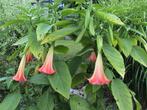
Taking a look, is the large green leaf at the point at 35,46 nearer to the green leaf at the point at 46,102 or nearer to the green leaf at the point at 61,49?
the green leaf at the point at 61,49

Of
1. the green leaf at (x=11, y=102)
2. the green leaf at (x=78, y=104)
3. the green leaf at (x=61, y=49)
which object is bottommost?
the green leaf at (x=78, y=104)

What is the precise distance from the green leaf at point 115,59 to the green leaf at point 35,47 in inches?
13.8

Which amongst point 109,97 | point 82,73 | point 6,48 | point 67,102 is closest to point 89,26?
point 82,73

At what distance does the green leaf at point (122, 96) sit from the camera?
2.20m

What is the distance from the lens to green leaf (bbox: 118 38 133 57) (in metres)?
2.20

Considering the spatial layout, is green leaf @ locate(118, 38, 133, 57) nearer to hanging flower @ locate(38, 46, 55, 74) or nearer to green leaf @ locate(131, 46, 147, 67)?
green leaf @ locate(131, 46, 147, 67)

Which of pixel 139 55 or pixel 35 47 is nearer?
pixel 35 47

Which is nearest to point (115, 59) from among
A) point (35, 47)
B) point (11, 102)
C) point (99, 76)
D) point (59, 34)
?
point (99, 76)

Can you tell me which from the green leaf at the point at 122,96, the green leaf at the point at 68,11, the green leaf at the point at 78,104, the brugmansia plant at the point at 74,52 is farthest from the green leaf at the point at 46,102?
the green leaf at the point at 68,11

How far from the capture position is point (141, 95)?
12.7 ft

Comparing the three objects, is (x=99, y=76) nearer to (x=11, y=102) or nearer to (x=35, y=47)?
(x=35, y=47)

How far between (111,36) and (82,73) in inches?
15.5

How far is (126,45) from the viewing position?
2.22 meters

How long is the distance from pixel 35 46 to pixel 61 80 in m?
0.24
